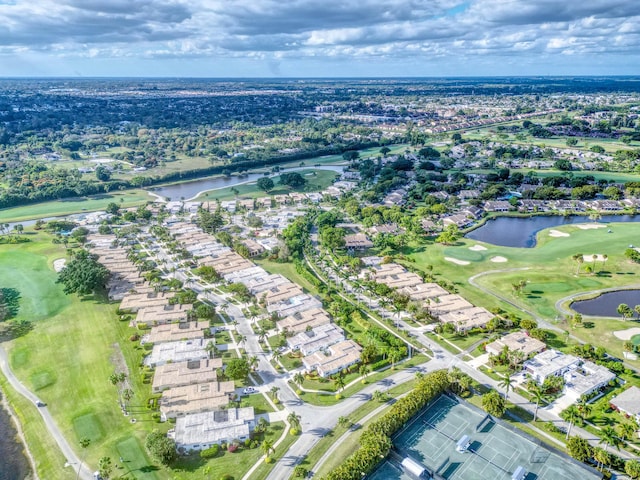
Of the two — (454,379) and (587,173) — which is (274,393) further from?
(587,173)

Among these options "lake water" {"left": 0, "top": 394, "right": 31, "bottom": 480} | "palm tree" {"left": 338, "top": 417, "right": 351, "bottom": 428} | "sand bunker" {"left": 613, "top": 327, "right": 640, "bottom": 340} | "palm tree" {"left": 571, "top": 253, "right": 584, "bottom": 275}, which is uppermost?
"palm tree" {"left": 571, "top": 253, "right": 584, "bottom": 275}

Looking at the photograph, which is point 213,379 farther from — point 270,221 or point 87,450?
point 270,221

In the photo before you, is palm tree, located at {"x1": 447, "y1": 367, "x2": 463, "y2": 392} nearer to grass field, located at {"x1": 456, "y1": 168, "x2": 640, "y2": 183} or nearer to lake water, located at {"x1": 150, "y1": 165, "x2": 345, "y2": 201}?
lake water, located at {"x1": 150, "y1": 165, "x2": 345, "y2": 201}

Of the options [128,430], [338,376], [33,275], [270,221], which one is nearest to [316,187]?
[270,221]

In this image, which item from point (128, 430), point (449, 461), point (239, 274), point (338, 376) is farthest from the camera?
point (239, 274)

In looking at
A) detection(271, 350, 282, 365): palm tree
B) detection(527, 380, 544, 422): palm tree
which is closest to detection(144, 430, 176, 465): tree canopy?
detection(271, 350, 282, 365): palm tree

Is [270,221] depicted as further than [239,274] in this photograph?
Yes
